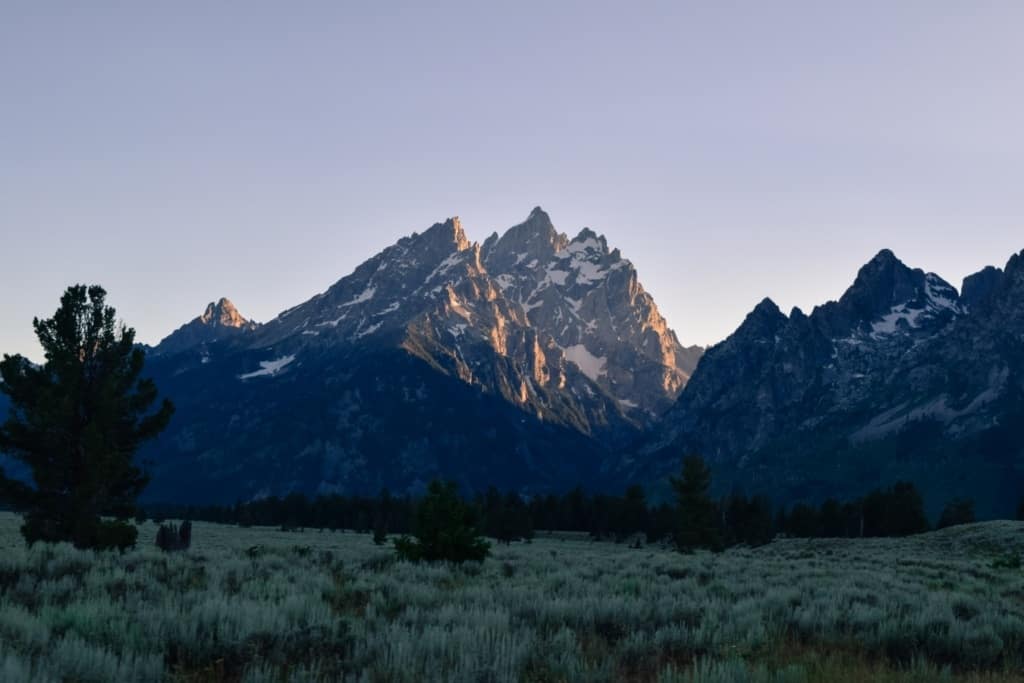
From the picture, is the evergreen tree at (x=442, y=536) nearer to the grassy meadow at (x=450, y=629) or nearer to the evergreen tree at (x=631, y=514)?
the grassy meadow at (x=450, y=629)

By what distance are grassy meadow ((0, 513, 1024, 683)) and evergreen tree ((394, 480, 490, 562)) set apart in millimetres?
5337

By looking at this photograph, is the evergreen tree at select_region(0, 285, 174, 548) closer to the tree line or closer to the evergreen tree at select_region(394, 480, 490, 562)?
the evergreen tree at select_region(394, 480, 490, 562)

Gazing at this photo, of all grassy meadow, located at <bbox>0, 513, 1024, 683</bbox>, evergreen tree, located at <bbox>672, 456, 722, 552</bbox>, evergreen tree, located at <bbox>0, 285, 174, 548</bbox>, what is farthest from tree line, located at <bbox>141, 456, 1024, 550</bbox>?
grassy meadow, located at <bbox>0, 513, 1024, 683</bbox>

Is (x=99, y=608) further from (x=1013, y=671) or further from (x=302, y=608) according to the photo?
(x=1013, y=671)

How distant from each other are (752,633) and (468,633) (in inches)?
176

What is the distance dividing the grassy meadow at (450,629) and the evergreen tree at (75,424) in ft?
33.6

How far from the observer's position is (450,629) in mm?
10164

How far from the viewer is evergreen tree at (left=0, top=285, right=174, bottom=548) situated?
87.9ft

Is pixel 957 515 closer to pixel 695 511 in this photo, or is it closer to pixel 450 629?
pixel 695 511

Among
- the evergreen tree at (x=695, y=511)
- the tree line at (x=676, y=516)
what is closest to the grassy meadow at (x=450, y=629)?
the evergreen tree at (x=695, y=511)

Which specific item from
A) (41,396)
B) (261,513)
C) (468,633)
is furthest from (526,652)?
(261,513)

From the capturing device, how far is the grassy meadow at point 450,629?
798 centimetres

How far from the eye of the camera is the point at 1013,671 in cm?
1025

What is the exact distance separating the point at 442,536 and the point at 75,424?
13738mm
